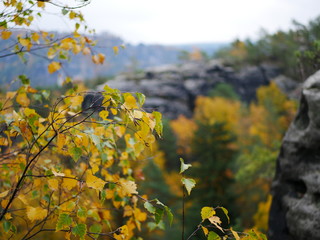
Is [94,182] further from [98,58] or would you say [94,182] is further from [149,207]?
[98,58]

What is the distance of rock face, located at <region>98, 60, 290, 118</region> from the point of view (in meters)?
39.2

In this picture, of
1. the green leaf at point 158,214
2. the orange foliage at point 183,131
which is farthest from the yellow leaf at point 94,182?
the orange foliage at point 183,131

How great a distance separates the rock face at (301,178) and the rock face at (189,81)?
33.2 meters

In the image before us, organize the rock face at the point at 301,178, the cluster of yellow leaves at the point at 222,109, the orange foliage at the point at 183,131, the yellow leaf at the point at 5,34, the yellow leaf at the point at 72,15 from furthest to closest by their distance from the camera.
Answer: the orange foliage at the point at 183,131, the cluster of yellow leaves at the point at 222,109, the rock face at the point at 301,178, the yellow leaf at the point at 72,15, the yellow leaf at the point at 5,34

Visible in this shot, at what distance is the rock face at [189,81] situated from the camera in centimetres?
3925

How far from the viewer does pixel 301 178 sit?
13.7 ft

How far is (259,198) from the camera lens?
1664cm

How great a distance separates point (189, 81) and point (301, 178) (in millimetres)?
39268

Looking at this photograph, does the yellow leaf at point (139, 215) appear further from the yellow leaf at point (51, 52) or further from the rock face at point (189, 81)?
the rock face at point (189, 81)

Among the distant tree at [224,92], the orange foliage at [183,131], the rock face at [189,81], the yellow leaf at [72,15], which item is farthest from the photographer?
the rock face at [189,81]

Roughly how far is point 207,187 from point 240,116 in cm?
1777

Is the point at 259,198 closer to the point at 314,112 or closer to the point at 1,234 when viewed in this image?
the point at 314,112

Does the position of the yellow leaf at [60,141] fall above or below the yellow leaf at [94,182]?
above

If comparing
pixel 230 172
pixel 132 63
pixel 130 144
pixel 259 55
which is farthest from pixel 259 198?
pixel 132 63
